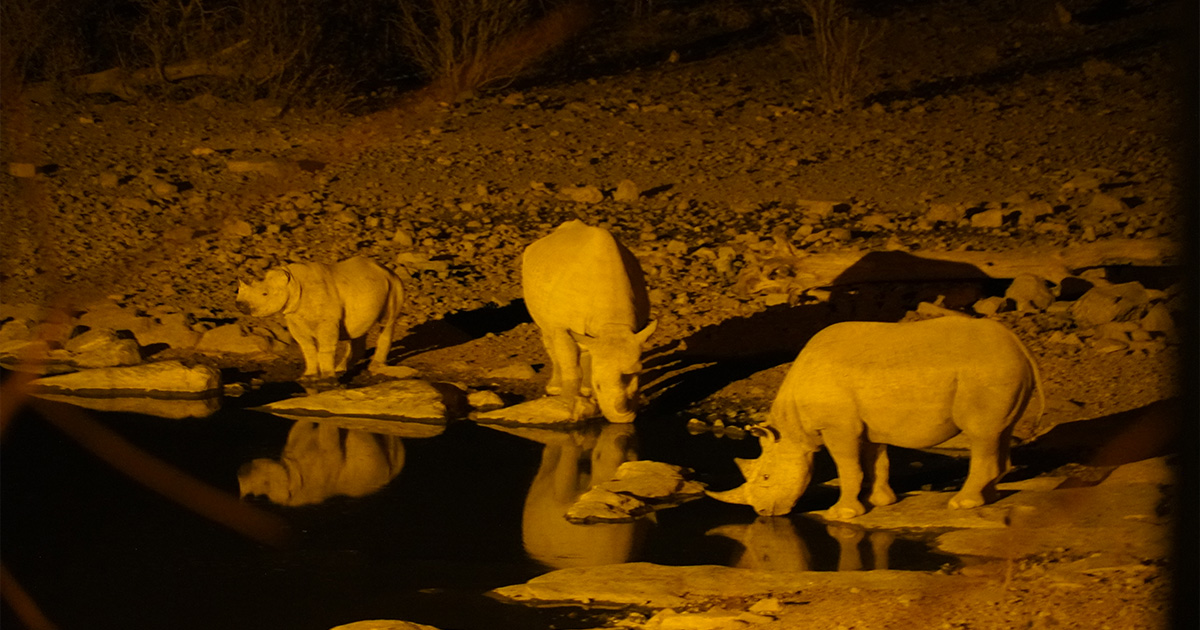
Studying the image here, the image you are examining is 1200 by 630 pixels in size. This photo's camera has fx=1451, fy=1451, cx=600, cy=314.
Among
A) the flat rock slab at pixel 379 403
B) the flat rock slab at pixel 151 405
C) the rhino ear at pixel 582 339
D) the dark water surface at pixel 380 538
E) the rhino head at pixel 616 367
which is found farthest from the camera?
the flat rock slab at pixel 151 405

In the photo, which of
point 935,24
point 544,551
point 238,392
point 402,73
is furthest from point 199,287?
point 935,24

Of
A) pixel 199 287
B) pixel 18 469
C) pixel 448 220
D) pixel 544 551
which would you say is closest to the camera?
pixel 544 551

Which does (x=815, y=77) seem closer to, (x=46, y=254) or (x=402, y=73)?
(x=402, y=73)

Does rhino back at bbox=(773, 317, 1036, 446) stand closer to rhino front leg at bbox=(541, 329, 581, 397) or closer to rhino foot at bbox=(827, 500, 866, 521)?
rhino foot at bbox=(827, 500, 866, 521)

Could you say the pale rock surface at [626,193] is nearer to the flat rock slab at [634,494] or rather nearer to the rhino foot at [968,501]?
the flat rock slab at [634,494]

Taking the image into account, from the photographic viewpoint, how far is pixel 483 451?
30.0ft

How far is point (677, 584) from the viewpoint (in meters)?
6.52

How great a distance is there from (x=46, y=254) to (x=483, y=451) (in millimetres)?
6792

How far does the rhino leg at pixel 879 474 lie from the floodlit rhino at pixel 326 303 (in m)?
4.42

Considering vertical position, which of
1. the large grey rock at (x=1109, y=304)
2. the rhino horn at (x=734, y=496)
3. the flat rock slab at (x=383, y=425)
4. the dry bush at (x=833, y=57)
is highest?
the dry bush at (x=833, y=57)

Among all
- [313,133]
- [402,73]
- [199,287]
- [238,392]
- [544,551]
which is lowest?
[544,551]

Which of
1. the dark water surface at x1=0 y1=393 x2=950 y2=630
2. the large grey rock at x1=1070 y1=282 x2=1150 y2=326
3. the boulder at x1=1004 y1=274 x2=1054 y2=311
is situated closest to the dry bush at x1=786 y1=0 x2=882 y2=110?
the boulder at x1=1004 y1=274 x2=1054 y2=311

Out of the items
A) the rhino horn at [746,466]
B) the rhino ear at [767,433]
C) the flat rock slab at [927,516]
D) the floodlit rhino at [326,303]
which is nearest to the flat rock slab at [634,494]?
the rhino horn at [746,466]

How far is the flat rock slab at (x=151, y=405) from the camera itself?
10.1 metres
